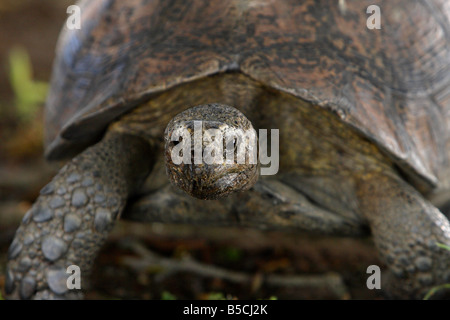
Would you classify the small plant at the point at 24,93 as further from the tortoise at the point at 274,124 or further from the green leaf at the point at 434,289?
the green leaf at the point at 434,289

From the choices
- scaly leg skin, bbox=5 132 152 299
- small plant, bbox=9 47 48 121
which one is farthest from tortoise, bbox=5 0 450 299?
small plant, bbox=9 47 48 121

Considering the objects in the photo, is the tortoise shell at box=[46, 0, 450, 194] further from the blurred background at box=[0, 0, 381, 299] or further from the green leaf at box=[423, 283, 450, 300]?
the blurred background at box=[0, 0, 381, 299]

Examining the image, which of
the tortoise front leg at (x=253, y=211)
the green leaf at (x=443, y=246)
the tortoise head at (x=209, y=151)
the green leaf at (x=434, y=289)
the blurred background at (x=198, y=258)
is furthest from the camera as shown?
the blurred background at (x=198, y=258)

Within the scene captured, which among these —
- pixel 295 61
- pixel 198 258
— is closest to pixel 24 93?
pixel 198 258

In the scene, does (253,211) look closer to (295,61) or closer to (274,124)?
(274,124)

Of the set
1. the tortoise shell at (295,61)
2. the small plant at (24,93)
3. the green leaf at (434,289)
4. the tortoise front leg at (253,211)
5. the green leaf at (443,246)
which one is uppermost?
the small plant at (24,93)

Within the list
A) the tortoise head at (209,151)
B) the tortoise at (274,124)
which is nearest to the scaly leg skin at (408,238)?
the tortoise at (274,124)

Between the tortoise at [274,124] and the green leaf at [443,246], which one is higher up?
the tortoise at [274,124]
